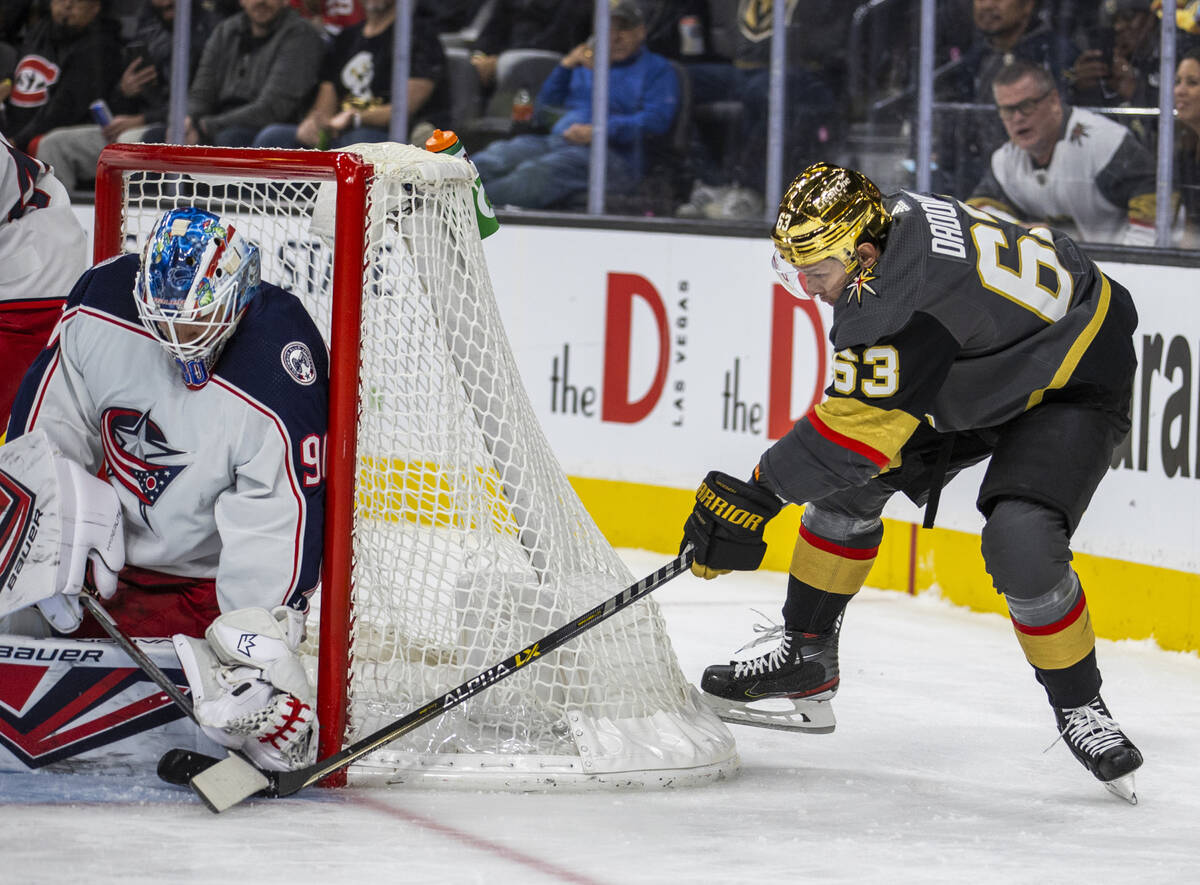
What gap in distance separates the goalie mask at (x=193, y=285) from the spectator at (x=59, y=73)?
341cm

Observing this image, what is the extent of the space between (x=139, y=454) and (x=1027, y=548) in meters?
1.30

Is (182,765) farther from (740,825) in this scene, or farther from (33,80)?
(33,80)

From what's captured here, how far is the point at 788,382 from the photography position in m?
4.44

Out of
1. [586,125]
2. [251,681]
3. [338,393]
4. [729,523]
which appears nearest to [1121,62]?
[586,125]

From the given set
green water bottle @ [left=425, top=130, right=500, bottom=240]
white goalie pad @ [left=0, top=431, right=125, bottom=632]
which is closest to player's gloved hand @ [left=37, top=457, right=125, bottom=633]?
white goalie pad @ [left=0, top=431, right=125, bottom=632]

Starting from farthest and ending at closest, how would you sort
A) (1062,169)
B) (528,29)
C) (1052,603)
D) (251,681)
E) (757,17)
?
(528,29) → (757,17) → (1062,169) → (1052,603) → (251,681)

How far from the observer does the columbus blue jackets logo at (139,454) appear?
257 centimetres

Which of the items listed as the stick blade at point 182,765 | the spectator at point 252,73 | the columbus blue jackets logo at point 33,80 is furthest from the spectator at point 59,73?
the stick blade at point 182,765

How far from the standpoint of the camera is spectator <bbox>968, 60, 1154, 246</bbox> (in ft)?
13.2

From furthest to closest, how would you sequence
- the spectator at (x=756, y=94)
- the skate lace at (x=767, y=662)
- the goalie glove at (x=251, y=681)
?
the spectator at (x=756, y=94)
the skate lace at (x=767, y=662)
the goalie glove at (x=251, y=681)

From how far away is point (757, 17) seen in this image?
476cm

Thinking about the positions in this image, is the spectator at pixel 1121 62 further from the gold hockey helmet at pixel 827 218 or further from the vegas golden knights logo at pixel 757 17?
the gold hockey helmet at pixel 827 218

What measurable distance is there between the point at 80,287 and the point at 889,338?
119 cm

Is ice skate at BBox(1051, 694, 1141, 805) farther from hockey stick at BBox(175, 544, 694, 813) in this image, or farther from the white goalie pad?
the white goalie pad
